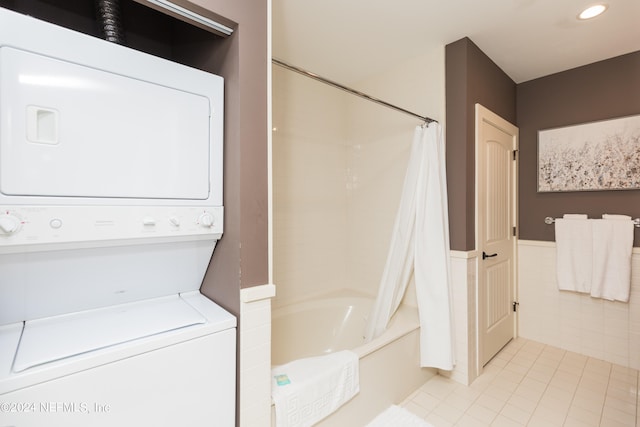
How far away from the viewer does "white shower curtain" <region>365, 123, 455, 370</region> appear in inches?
80.4

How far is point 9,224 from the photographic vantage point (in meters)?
0.78

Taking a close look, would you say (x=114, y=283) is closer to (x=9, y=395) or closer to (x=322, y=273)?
(x=9, y=395)

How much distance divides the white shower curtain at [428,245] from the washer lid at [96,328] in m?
1.55

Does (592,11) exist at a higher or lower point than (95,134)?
higher

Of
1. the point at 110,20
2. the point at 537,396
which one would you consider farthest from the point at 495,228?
the point at 110,20

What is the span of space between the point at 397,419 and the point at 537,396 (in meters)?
1.02

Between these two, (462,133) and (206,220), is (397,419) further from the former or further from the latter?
(462,133)

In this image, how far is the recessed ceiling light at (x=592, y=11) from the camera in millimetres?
1754

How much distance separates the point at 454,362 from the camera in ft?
6.89

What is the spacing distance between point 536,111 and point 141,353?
3447 millimetres

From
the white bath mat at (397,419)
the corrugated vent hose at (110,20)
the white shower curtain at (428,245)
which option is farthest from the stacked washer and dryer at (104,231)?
the white shower curtain at (428,245)

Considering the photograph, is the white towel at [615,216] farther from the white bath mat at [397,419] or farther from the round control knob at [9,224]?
the round control knob at [9,224]

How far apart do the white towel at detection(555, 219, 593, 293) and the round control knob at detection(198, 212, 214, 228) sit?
114 inches

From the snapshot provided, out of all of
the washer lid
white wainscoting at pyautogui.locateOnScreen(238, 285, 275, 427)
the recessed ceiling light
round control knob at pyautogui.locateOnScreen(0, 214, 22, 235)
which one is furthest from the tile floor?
the recessed ceiling light
